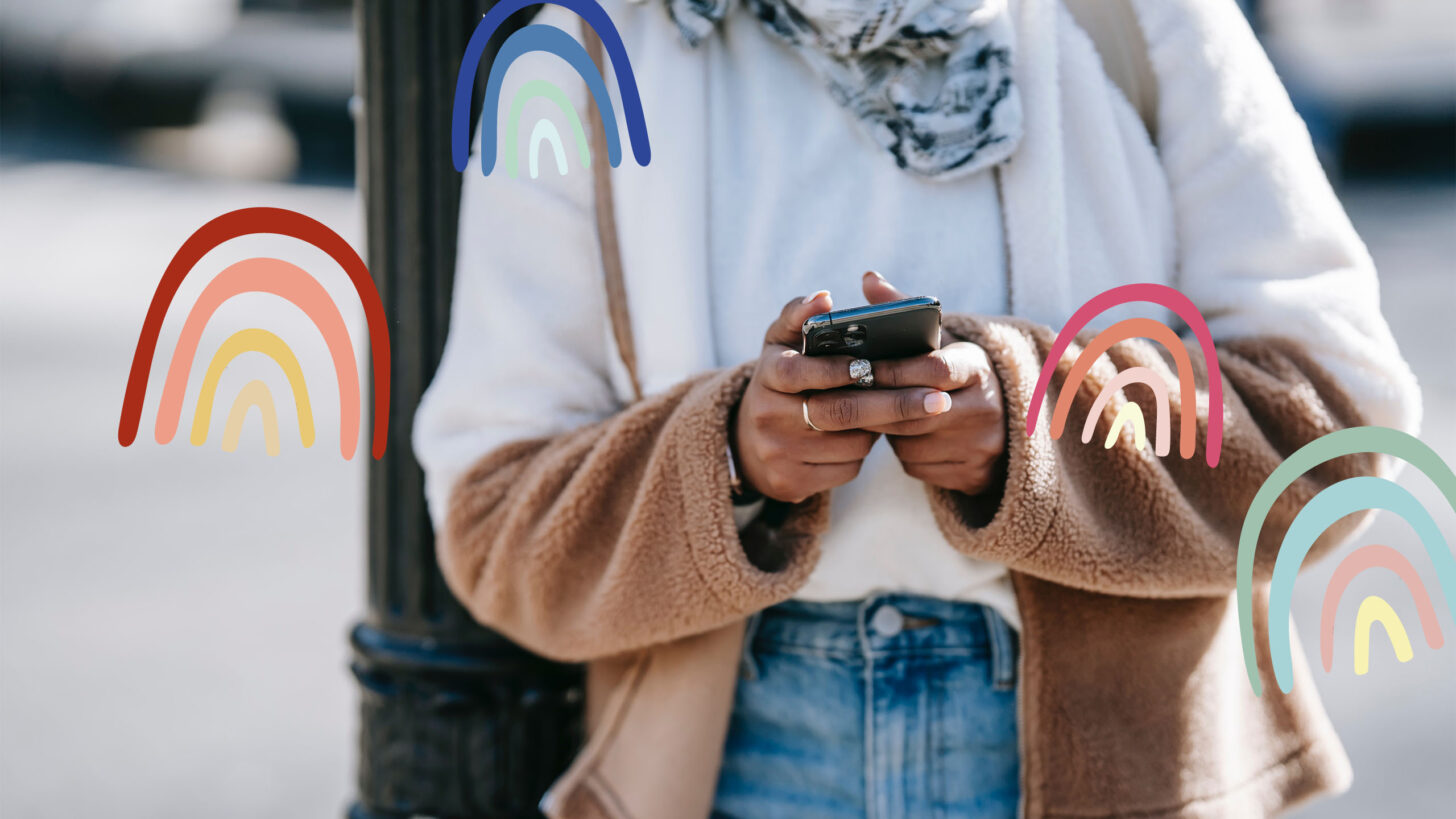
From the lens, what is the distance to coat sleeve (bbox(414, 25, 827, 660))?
115 cm

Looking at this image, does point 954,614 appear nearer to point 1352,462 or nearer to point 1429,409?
point 1352,462

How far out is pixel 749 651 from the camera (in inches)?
49.3

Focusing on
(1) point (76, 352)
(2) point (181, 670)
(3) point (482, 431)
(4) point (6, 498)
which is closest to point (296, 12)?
(1) point (76, 352)

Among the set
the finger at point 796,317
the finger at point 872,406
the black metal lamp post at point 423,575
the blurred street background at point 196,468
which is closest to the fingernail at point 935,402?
the finger at point 872,406

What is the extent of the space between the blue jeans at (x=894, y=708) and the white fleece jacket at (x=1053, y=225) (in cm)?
28

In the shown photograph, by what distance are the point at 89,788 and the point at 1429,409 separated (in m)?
5.36

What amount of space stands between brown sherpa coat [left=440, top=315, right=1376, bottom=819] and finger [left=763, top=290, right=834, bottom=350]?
9 cm

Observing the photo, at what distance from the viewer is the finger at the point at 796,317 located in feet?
3.29

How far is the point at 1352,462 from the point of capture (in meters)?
1.15

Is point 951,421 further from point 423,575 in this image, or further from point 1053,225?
point 423,575

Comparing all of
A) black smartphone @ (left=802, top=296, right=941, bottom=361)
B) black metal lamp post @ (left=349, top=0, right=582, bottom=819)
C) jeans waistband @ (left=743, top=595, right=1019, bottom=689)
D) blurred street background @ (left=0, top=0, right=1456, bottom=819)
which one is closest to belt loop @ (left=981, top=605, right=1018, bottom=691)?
jeans waistband @ (left=743, top=595, right=1019, bottom=689)

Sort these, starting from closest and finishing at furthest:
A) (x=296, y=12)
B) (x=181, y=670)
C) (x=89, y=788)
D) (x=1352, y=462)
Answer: (x=1352, y=462) < (x=89, y=788) < (x=181, y=670) < (x=296, y=12)

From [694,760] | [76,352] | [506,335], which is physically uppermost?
[76,352]

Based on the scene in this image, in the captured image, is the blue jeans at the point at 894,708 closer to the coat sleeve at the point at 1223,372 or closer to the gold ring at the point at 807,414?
the coat sleeve at the point at 1223,372
